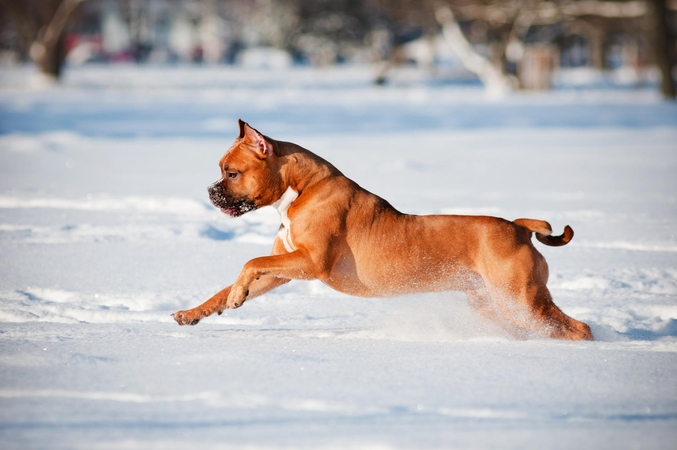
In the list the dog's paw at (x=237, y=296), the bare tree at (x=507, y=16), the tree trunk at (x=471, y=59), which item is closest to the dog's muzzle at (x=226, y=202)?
the dog's paw at (x=237, y=296)

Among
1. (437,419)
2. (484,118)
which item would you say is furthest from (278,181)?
(484,118)

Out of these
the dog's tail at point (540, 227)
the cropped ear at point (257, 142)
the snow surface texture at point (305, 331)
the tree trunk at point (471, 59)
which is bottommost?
the snow surface texture at point (305, 331)

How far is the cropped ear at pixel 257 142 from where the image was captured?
457 cm

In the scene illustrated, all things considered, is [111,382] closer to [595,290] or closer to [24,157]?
A: [595,290]

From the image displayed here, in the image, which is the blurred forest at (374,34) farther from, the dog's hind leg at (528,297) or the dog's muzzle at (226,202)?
the dog's muzzle at (226,202)

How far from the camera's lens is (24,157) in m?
13.1

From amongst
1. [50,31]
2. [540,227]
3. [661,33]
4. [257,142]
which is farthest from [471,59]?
[257,142]

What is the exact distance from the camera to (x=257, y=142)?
4602 mm

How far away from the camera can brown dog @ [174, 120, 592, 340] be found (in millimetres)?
4574

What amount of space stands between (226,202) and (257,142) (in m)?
0.39

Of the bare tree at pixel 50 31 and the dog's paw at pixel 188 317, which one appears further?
the bare tree at pixel 50 31

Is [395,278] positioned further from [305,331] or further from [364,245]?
[305,331]

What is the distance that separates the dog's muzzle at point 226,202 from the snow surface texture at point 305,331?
732 mm

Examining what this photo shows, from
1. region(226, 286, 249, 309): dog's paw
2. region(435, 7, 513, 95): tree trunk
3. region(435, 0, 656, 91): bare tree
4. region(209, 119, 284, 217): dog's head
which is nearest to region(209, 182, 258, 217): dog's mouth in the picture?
region(209, 119, 284, 217): dog's head
